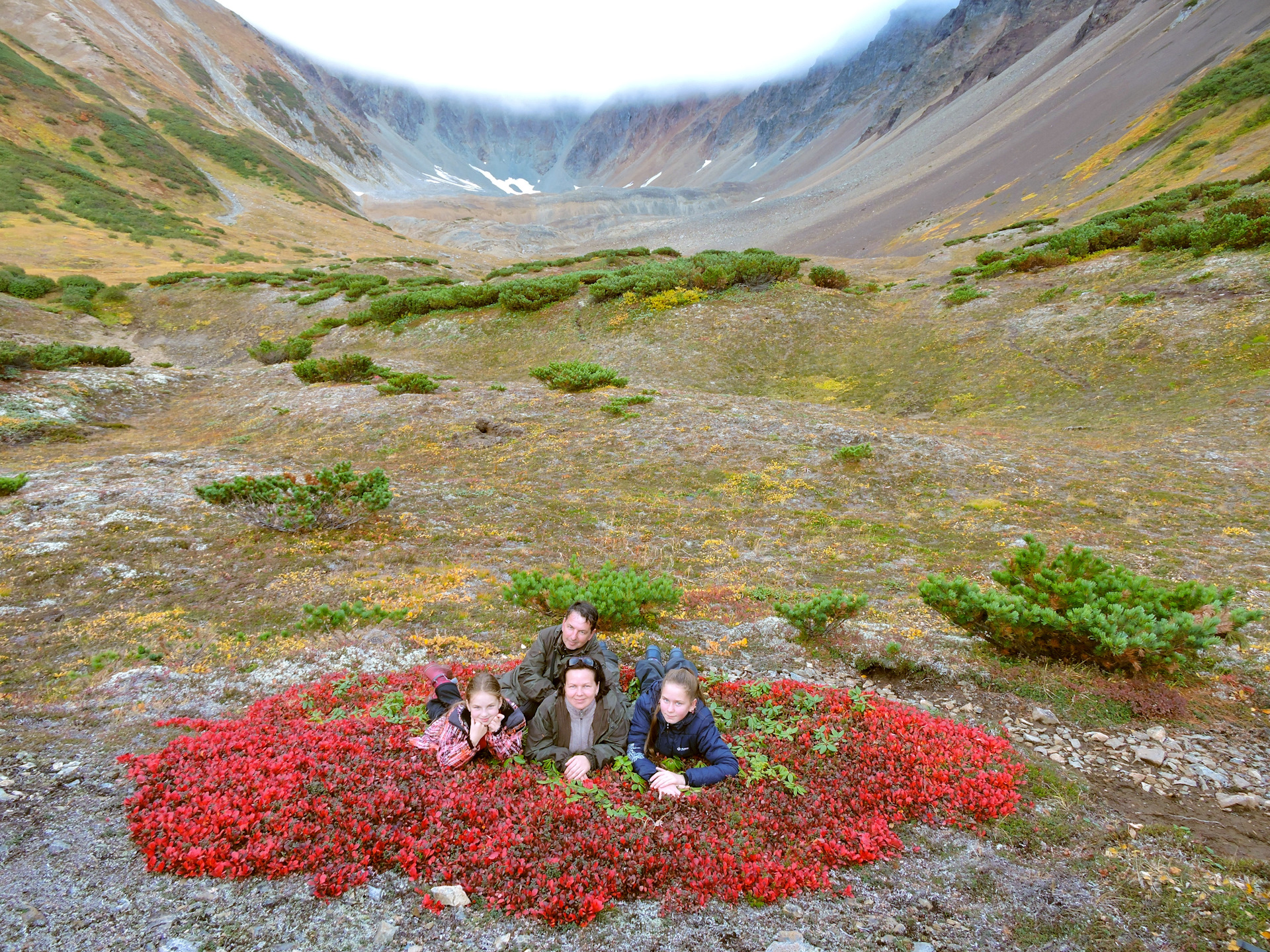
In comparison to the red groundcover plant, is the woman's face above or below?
above

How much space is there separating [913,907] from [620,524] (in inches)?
293

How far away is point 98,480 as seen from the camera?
10047mm

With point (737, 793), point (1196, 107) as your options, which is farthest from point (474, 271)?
point (1196, 107)

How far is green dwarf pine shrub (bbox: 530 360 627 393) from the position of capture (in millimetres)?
18156

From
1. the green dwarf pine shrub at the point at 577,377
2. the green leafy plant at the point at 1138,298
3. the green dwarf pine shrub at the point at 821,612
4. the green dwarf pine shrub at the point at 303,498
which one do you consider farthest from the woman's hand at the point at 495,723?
the green leafy plant at the point at 1138,298

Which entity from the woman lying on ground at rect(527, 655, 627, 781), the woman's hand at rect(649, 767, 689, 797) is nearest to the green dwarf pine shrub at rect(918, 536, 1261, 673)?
the woman's hand at rect(649, 767, 689, 797)

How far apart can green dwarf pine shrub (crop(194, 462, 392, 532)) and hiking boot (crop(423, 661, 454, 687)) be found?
4.43 meters

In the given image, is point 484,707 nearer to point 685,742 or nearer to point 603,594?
point 685,742

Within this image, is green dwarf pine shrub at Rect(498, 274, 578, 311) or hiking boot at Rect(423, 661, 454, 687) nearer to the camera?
hiking boot at Rect(423, 661, 454, 687)

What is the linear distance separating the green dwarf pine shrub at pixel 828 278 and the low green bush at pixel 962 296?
5.20m

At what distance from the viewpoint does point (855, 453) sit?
12.4 m

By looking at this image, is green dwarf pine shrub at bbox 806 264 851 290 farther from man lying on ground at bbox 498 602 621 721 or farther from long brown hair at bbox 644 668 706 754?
long brown hair at bbox 644 668 706 754

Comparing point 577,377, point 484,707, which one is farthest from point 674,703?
point 577,377

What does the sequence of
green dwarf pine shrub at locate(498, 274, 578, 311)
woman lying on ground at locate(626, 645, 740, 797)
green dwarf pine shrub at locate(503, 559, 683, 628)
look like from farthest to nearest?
green dwarf pine shrub at locate(498, 274, 578, 311) < green dwarf pine shrub at locate(503, 559, 683, 628) < woman lying on ground at locate(626, 645, 740, 797)
